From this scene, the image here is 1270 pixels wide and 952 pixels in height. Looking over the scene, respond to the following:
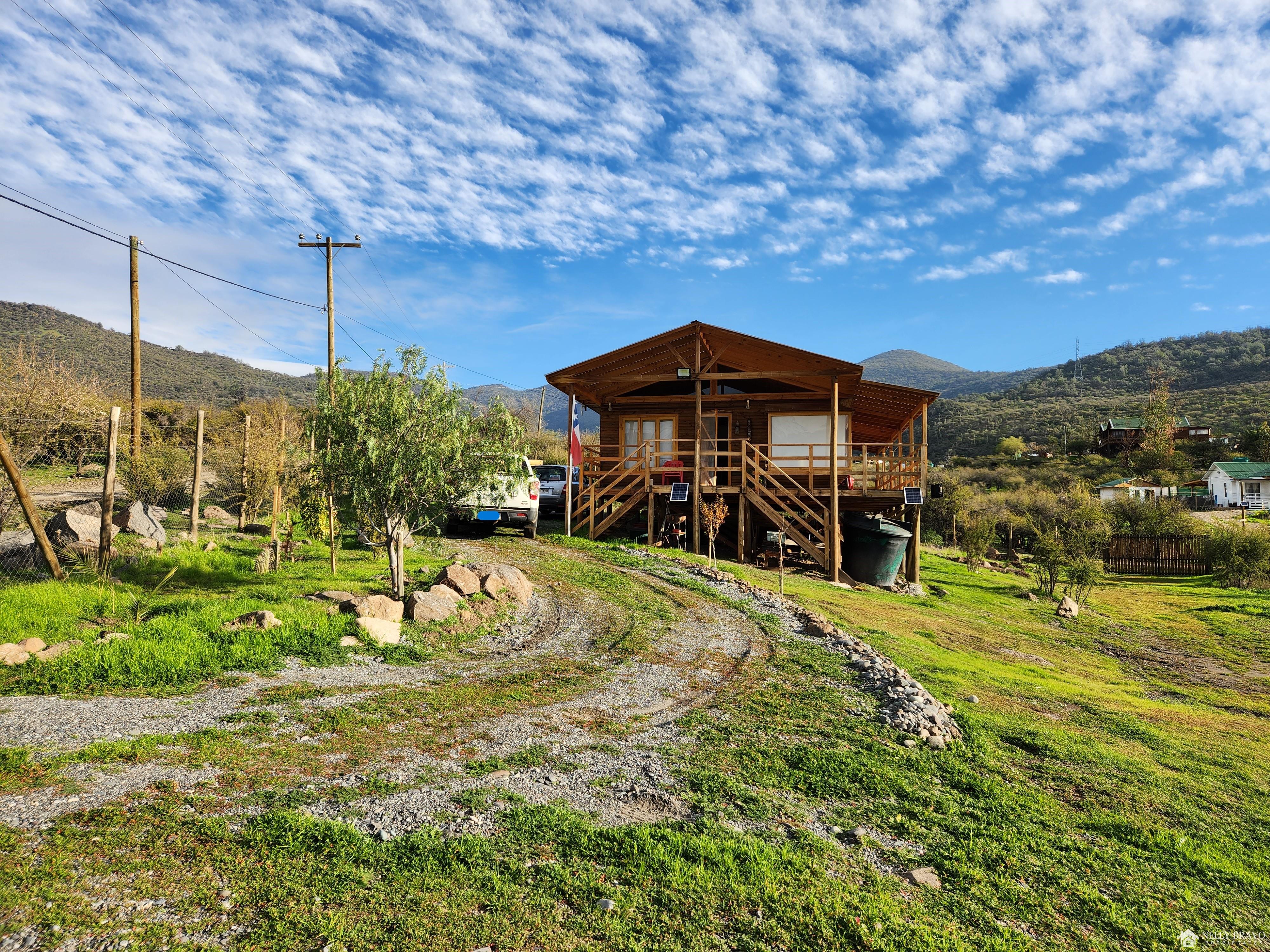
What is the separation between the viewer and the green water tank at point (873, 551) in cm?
1847

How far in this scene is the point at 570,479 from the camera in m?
16.2

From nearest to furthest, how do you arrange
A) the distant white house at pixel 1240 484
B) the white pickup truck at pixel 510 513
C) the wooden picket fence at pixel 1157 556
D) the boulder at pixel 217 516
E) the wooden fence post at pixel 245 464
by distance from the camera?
the white pickup truck at pixel 510 513, the wooden fence post at pixel 245 464, the boulder at pixel 217 516, the wooden picket fence at pixel 1157 556, the distant white house at pixel 1240 484

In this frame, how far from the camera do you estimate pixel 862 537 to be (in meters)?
18.8

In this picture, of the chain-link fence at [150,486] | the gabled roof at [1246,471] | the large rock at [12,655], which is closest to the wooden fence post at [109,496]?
the chain-link fence at [150,486]

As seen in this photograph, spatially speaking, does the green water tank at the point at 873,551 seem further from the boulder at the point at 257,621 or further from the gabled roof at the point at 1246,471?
the gabled roof at the point at 1246,471

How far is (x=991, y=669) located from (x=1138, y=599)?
58.0 feet

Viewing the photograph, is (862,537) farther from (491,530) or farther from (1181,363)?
(1181,363)

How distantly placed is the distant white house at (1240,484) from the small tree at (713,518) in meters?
55.8

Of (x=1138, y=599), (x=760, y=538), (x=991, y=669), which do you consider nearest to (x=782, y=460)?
(x=760, y=538)

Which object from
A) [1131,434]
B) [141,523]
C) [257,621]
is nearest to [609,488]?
[141,523]

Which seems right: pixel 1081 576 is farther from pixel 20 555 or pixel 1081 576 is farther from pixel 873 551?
pixel 20 555

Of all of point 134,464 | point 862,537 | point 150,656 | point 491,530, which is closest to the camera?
point 150,656

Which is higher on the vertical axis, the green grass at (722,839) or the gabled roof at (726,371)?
the gabled roof at (726,371)

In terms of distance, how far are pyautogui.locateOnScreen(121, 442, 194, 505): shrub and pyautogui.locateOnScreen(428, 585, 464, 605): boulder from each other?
9.94 m
